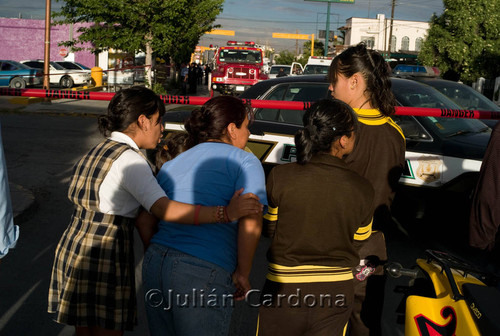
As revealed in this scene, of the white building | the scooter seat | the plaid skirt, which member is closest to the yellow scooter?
the scooter seat

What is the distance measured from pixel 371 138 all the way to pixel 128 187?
1.33m

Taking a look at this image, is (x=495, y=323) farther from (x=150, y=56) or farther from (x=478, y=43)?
(x=478, y=43)

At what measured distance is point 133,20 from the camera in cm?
2375

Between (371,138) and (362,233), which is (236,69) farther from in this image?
(362,233)

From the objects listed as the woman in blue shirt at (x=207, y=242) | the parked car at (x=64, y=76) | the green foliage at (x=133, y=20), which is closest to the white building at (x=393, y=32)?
the parked car at (x=64, y=76)

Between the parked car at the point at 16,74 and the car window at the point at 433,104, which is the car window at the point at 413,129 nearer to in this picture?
the car window at the point at 433,104

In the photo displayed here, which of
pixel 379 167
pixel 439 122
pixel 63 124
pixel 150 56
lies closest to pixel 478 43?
pixel 150 56

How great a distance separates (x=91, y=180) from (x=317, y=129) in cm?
112

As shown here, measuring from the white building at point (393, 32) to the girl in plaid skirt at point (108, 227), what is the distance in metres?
84.5

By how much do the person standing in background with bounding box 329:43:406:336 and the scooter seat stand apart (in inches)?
28.3

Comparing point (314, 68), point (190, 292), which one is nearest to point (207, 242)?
point (190, 292)

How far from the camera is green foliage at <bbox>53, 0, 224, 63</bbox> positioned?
23.0m

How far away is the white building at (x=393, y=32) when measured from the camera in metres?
84.4

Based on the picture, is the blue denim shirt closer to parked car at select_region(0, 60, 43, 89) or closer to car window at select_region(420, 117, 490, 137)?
car window at select_region(420, 117, 490, 137)
